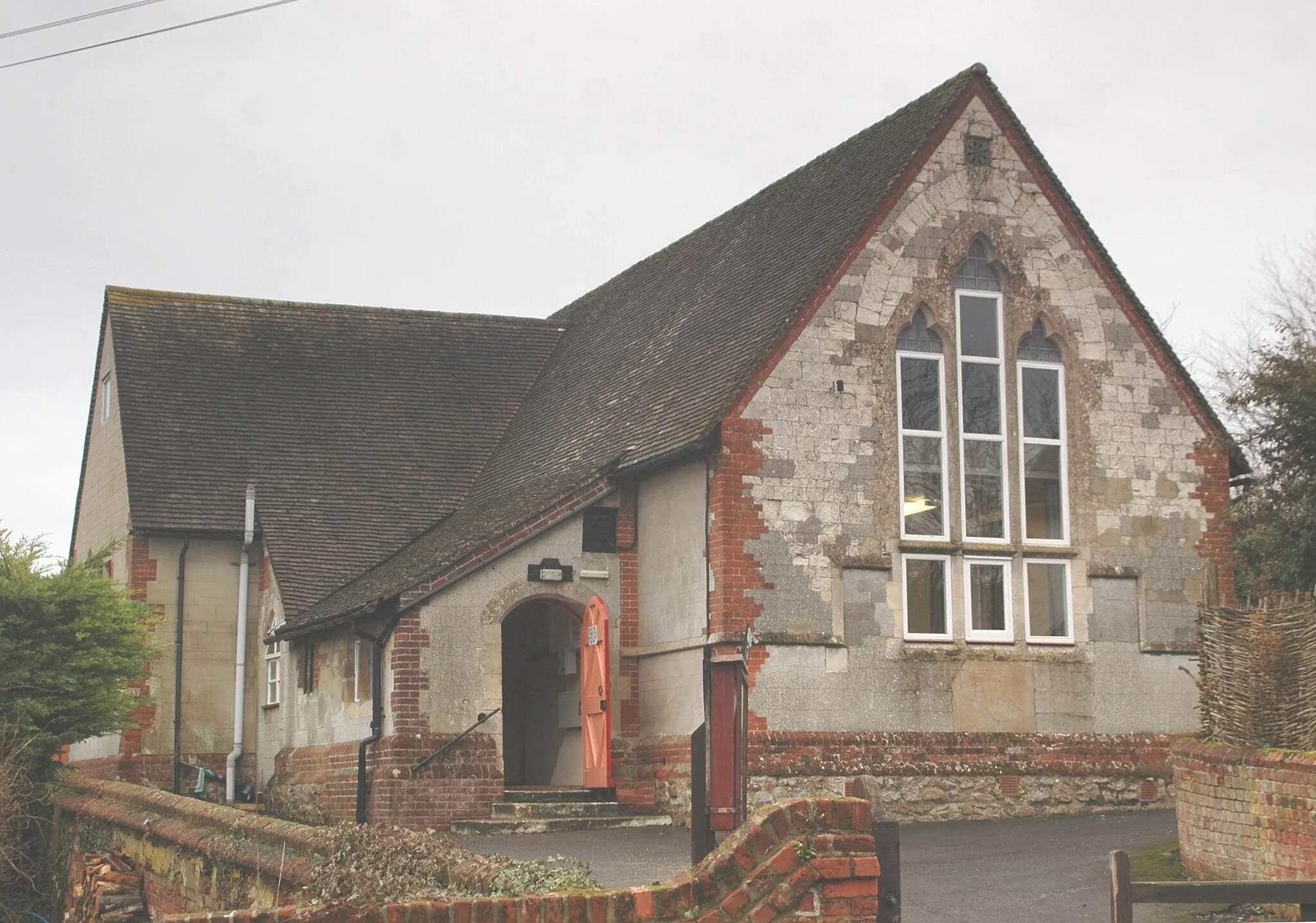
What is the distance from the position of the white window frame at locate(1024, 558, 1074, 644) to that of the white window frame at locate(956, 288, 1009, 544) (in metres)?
0.52

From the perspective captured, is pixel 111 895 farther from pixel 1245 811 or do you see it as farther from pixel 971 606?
pixel 1245 811

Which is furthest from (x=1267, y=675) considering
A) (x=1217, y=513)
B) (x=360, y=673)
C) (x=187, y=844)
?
(x=360, y=673)

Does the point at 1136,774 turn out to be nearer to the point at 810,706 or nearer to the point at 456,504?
the point at 810,706

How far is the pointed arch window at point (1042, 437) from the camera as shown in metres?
21.3

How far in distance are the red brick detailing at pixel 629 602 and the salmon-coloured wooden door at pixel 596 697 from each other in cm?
40

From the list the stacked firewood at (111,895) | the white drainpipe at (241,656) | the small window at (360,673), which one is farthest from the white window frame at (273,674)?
the stacked firewood at (111,895)

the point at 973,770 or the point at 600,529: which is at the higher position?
the point at 600,529

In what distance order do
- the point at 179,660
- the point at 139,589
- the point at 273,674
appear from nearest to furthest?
the point at 139,589 < the point at 273,674 < the point at 179,660

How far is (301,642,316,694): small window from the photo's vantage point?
24.5 m

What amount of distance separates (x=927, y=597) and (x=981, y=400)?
2593 millimetres

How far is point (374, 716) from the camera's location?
21.3m

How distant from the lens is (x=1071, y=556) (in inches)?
835

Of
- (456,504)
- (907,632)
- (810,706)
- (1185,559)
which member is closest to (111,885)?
(810,706)

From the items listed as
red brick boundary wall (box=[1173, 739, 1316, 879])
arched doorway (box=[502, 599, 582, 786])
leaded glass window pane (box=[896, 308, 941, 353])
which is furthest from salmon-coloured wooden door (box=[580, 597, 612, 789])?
red brick boundary wall (box=[1173, 739, 1316, 879])
